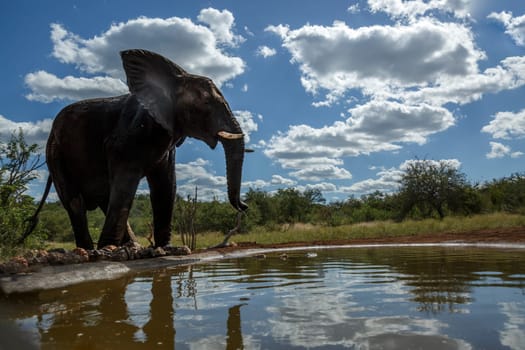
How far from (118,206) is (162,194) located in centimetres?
134

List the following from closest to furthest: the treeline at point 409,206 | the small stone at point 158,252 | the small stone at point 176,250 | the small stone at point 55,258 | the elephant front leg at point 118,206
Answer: the small stone at point 55,258 < the elephant front leg at point 118,206 < the small stone at point 158,252 < the small stone at point 176,250 < the treeline at point 409,206

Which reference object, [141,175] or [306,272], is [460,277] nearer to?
[306,272]

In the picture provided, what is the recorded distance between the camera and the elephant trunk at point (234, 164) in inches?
240

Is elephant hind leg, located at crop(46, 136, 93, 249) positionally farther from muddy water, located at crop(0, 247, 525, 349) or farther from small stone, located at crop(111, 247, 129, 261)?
muddy water, located at crop(0, 247, 525, 349)

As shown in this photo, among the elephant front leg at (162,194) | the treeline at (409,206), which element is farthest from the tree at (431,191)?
the elephant front leg at (162,194)

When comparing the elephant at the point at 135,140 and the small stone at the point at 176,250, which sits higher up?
the elephant at the point at 135,140

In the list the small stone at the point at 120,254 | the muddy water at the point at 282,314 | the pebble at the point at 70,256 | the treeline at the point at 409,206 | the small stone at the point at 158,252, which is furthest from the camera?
the treeline at the point at 409,206

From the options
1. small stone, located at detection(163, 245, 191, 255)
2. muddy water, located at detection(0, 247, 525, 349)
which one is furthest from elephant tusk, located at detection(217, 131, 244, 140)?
muddy water, located at detection(0, 247, 525, 349)

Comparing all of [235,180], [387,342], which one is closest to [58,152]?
[235,180]

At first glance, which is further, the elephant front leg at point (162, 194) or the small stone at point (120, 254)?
the elephant front leg at point (162, 194)

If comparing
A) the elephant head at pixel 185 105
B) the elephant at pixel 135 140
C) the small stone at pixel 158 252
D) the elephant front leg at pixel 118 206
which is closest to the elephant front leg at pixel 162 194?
the elephant at pixel 135 140

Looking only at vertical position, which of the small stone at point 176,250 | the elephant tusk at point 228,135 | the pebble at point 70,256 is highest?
the elephant tusk at point 228,135

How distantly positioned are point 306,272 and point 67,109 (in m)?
4.32

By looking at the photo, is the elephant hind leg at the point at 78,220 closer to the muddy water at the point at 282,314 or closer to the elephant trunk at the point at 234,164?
the elephant trunk at the point at 234,164
